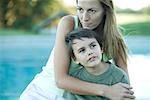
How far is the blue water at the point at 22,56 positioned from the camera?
726 cm

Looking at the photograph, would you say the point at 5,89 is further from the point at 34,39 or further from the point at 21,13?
the point at 21,13

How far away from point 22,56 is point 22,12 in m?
4.35

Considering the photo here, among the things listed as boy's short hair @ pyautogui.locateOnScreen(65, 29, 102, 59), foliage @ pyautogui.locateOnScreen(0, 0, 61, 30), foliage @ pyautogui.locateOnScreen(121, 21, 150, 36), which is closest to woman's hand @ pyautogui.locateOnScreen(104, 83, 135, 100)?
boy's short hair @ pyautogui.locateOnScreen(65, 29, 102, 59)

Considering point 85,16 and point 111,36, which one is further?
point 111,36

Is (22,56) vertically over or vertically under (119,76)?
under

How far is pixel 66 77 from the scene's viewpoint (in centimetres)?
250

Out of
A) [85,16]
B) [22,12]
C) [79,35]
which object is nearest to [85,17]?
[85,16]

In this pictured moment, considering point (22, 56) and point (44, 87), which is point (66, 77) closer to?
point (44, 87)

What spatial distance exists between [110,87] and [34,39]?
32.5 feet

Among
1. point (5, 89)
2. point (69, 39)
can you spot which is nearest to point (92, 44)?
point (69, 39)

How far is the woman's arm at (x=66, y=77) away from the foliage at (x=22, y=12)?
1202cm

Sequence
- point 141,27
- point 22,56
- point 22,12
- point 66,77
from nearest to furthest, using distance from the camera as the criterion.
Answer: point 66,77, point 22,56, point 22,12, point 141,27

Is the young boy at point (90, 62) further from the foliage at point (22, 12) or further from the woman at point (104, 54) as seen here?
the foliage at point (22, 12)

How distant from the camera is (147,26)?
15.6 meters
